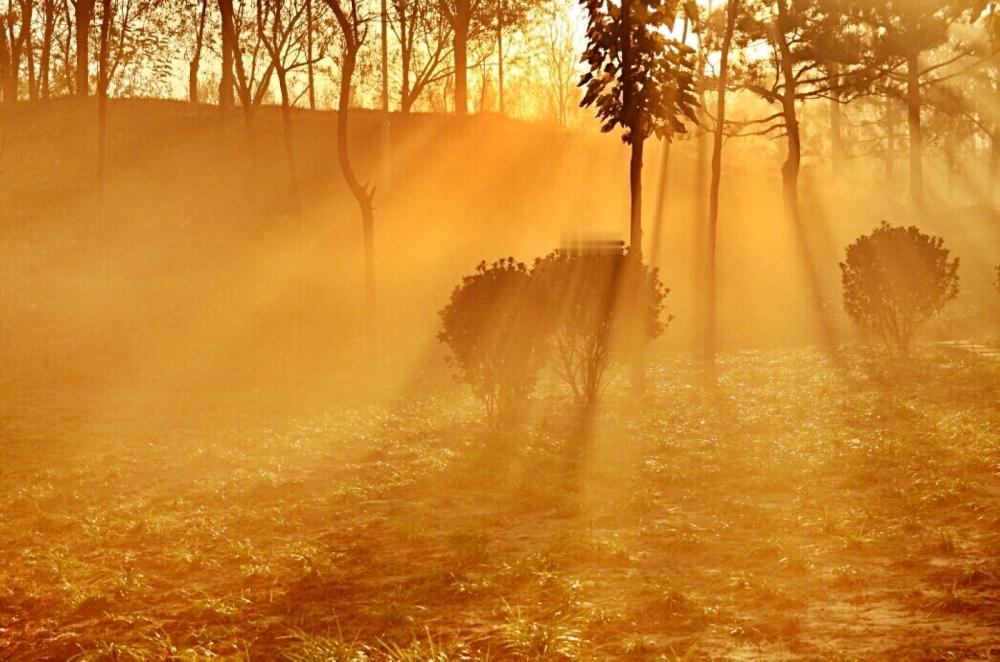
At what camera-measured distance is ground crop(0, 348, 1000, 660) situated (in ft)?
17.1

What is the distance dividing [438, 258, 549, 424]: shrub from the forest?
0.13ft

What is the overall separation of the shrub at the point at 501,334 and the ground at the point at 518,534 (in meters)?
0.51

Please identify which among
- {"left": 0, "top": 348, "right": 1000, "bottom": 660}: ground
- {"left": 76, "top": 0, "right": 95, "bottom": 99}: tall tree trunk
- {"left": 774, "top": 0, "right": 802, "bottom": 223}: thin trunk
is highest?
{"left": 76, "top": 0, "right": 95, "bottom": 99}: tall tree trunk

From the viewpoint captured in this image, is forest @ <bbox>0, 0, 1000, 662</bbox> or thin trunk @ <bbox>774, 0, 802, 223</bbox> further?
thin trunk @ <bbox>774, 0, 802, 223</bbox>

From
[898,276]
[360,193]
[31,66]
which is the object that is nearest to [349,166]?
[360,193]

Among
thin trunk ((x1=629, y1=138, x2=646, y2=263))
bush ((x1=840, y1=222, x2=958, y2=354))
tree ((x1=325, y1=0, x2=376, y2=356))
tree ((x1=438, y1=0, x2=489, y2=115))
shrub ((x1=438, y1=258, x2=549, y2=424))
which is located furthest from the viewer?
tree ((x1=438, y1=0, x2=489, y2=115))

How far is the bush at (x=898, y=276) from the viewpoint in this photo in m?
16.0

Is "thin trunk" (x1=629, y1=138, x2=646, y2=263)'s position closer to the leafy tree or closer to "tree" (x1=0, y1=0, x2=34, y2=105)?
the leafy tree

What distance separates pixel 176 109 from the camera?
41219 millimetres

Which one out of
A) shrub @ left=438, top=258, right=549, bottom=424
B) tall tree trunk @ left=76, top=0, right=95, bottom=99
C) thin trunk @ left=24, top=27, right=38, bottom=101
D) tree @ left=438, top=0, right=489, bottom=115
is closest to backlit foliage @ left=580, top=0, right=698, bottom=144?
shrub @ left=438, top=258, right=549, bottom=424

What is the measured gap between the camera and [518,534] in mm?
7312

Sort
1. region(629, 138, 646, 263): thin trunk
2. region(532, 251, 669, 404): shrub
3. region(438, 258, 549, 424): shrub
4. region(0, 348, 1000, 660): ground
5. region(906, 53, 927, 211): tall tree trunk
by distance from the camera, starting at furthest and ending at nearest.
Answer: region(906, 53, 927, 211): tall tree trunk
region(629, 138, 646, 263): thin trunk
region(532, 251, 669, 404): shrub
region(438, 258, 549, 424): shrub
region(0, 348, 1000, 660): ground

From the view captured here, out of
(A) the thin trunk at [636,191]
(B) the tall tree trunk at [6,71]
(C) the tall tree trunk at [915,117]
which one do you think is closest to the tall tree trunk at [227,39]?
(B) the tall tree trunk at [6,71]

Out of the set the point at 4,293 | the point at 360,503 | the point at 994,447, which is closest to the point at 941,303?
the point at 994,447
